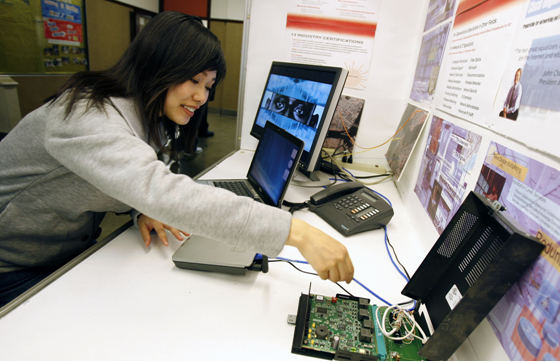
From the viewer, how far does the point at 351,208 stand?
1.04 m

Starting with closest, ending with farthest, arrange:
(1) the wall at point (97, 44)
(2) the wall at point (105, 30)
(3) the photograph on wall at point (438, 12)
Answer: (3) the photograph on wall at point (438, 12) → (1) the wall at point (97, 44) → (2) the wall at point (105, 30)

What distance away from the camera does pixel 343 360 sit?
0.52m

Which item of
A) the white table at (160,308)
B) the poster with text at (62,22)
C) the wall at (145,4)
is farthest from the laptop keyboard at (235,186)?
the wall at (145,4)

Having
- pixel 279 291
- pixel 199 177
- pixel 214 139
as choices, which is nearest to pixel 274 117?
pixel 199 177

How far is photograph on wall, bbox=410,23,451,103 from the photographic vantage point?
3.65ft

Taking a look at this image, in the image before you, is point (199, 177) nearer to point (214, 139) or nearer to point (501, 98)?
point (501, 98)

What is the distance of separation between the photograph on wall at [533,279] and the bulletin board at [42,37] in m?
4.13

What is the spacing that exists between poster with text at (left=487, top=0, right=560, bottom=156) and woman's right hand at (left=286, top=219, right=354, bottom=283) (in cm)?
40

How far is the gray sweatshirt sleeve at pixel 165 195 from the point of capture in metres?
0.56

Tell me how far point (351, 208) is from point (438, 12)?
2.88 ft

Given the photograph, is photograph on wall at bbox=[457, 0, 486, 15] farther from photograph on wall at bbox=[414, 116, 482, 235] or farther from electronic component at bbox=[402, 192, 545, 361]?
electronic component at bbox=[402, 192, 545, 361]

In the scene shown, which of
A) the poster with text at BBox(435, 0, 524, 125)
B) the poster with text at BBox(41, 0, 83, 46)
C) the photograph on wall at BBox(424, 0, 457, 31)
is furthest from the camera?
the poster with text at BBox(41, 0, 83, 46)

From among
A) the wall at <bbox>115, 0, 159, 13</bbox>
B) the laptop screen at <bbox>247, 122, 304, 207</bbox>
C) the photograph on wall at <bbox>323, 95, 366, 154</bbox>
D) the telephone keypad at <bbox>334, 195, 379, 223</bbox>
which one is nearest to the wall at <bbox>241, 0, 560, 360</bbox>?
the photograph on wall at <bbox>323, 95, 366, 154</bbox>

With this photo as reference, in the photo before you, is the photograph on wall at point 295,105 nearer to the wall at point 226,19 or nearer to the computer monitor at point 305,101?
the computer monitor at point 305,101
